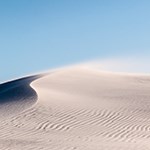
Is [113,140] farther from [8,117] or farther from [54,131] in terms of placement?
[8,117]

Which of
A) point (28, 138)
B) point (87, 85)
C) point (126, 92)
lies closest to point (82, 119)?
point (28, 138)

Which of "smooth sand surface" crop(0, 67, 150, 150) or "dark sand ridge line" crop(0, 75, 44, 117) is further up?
"dark sand ridge line" crop(0, 75, 44, 117)

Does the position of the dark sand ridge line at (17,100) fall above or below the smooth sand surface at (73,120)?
above

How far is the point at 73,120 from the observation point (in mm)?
14078

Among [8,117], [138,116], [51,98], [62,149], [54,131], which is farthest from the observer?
[51,98]

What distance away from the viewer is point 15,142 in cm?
1059

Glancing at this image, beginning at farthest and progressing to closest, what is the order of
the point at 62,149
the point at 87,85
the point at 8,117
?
the point at 87,85 → the point at 8,117 → the point at 62,149

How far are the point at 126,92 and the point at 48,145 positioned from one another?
11893 millimetres

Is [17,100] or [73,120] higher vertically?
[17,100]

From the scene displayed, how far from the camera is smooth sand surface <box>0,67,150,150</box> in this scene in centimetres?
1090

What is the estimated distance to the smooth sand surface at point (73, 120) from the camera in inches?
429

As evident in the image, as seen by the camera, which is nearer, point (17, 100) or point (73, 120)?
point (73, 120)

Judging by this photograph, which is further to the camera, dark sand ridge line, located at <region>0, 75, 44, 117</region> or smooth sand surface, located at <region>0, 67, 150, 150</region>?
dark sand ridge line, located at <region>0, 75, 44, 117</region>

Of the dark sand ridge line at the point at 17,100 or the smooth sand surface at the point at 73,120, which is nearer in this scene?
the smooth sand surface at the point at 73,120
